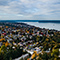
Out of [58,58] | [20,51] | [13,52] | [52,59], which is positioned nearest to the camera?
[52,59]

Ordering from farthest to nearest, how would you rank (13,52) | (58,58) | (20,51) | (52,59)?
(20,51) < (13,52) < (58,58) < (52,59)

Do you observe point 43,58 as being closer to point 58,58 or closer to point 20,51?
point 58,58

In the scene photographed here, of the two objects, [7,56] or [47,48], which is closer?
[7,56]

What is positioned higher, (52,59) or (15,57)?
(52,59)

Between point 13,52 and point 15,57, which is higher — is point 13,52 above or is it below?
above

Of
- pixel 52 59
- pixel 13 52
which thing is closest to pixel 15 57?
pixel 13 52

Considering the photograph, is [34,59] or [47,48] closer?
[34,59]

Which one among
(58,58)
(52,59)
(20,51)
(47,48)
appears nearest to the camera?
(52,59)

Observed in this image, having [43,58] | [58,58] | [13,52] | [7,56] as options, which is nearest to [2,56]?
[7,56]

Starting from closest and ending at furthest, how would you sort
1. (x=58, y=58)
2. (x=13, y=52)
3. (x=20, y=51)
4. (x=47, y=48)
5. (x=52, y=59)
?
1. (x=52, y=59)
2. (x=58, y=58)
3. (x=13, y=52)
4. (x=20, y=51)
5. (x=47, y=48)
